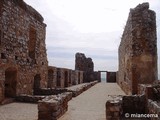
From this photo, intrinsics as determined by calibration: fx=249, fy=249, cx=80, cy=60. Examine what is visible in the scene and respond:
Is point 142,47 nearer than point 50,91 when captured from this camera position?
Yes

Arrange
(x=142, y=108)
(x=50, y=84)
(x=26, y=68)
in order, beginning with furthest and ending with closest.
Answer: (x=50, y=84), (x=26, y=68), (x=142, y=108)

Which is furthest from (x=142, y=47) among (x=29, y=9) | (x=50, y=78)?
(x=50, y=78)

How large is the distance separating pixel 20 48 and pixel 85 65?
24.2 meters

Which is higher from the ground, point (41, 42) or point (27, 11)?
point (27, 11)

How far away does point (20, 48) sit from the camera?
12.7 m

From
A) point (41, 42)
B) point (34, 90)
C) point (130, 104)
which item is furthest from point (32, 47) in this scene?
point (130, 104)

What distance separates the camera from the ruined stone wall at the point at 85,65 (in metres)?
36.0

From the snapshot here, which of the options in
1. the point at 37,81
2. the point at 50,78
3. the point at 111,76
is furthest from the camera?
the point at 111,76

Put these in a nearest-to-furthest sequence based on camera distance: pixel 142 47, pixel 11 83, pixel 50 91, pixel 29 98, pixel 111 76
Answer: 1. pixel 29 98
2. pixel 11 83
3. pixel 142 47
4. pixel 50 91
5. pixel 111 76

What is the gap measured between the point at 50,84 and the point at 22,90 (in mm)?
6082

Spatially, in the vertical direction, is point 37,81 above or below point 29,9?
below

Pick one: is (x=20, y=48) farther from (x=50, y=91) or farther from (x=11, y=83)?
(x=50, y=91)

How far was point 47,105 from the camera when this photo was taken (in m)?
7.48

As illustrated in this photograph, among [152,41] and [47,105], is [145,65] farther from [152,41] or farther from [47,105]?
[47,105]
